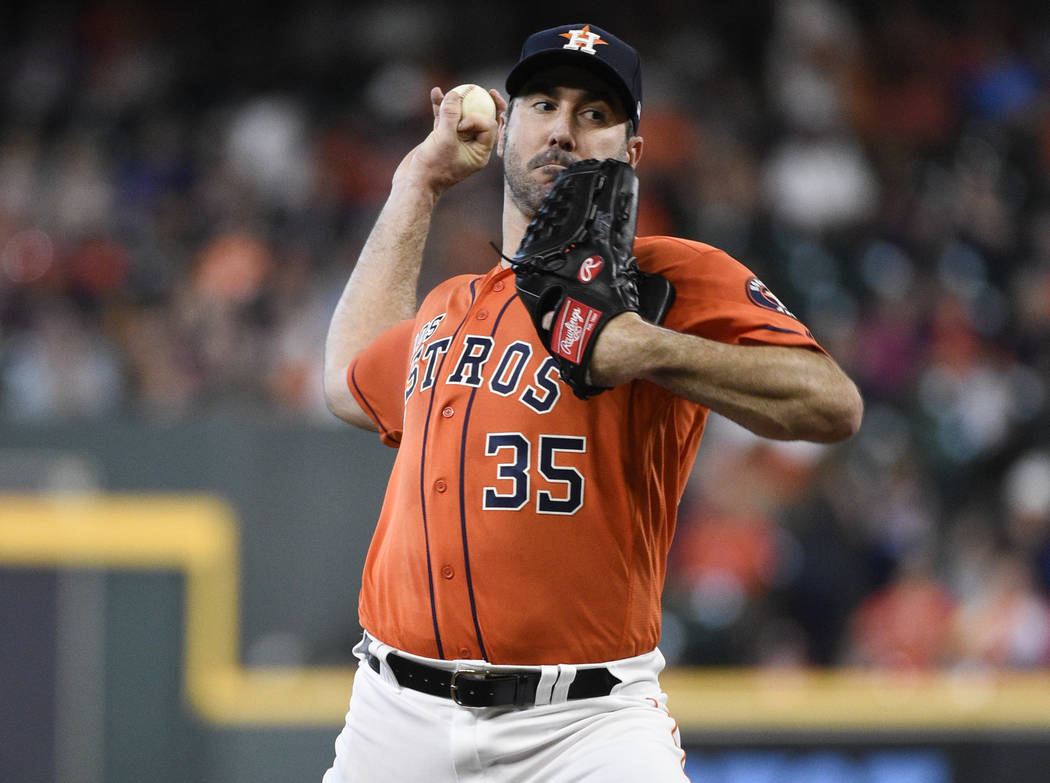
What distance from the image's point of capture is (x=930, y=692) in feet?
17.4

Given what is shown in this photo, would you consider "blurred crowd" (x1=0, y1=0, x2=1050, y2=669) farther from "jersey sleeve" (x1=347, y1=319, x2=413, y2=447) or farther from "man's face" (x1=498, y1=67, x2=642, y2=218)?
"man's face" (x1=498, y1=67, x2=642, y2=218)

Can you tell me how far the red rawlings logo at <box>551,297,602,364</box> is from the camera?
7.52 ft

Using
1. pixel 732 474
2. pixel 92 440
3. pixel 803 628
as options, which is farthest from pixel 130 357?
pixel 803 628

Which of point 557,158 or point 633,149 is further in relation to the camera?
point 633,149

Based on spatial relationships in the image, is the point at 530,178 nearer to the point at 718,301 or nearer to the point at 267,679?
the point at 718,301

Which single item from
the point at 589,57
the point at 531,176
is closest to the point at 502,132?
the point at 531,176

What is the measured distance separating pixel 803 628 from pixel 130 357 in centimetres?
402

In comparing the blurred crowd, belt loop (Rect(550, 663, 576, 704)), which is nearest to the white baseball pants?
A: belt loop (Rect(550, 663, 576, 704))

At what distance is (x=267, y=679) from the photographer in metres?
5.47

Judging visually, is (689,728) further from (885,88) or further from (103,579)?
(885,88)

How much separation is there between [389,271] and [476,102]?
1.67 ft

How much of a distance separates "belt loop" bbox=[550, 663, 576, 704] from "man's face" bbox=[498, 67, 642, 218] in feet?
3.19

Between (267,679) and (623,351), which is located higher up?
(623,351)

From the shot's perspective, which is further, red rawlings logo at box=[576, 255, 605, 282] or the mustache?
the mustache
